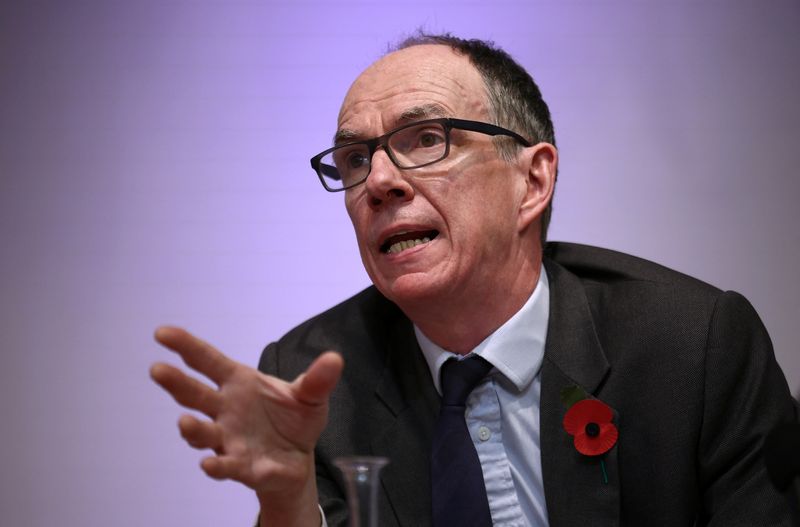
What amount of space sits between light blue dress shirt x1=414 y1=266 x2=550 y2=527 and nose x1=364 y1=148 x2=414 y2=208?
0.40 meters

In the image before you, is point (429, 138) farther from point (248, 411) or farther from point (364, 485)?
point (364, 485)

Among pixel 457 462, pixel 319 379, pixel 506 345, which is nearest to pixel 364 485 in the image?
pixel 319 379

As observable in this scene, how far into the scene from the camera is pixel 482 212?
6.35 feet

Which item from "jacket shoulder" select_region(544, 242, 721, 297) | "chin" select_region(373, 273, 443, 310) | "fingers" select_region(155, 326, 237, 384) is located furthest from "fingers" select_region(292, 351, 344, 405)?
"jacket shoulder" select_region(544, 242, 721, 297)

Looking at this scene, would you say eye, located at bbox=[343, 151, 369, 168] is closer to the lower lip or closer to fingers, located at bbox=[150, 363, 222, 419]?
the lower lip

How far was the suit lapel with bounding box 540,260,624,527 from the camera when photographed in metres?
1.75

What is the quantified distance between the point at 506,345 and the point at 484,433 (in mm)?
209

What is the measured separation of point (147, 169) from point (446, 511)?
1534 mm

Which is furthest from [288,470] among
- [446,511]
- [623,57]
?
[623,57]

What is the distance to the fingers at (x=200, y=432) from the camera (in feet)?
4.06

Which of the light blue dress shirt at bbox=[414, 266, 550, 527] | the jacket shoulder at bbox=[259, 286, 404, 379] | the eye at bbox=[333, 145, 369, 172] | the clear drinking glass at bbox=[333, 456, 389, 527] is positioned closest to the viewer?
the clear drinking glass at bbox=[333, 456, 389, 527]

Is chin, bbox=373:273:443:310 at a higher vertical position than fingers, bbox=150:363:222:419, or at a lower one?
higher

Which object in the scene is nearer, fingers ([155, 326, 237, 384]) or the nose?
fingers ([155, 326, 237, 384])

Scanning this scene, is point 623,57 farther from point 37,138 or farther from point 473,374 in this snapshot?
point 37,138
